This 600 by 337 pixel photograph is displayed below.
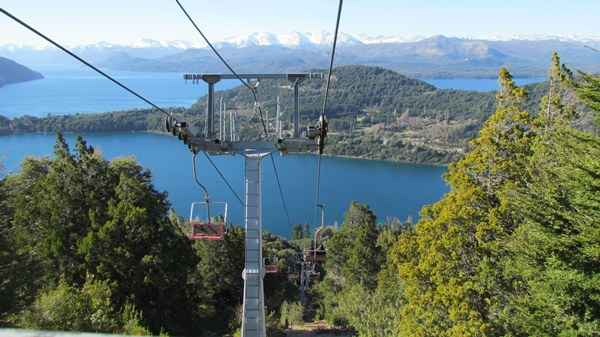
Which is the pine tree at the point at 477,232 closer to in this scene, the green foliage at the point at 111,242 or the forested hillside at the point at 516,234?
the forested hillside at the point at 516,234

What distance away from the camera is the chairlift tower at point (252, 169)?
4.64 meters

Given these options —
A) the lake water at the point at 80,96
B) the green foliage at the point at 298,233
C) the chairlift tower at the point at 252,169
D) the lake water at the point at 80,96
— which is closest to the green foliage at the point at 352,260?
the chairlift tower at the point at 252,169

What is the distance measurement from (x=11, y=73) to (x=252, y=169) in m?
143

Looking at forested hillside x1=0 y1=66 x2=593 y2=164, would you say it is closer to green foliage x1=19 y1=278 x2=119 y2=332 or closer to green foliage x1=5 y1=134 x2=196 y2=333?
green foliage x1=5 y1=134 x2=196 y2=333

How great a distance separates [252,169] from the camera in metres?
4.90

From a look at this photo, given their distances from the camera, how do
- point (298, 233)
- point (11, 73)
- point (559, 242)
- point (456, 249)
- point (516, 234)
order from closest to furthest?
point (559, 242)
point (516, 234)
point (456, 249)
point (298, 233)
point (11, 73)

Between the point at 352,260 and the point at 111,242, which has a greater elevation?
the point at 111,242

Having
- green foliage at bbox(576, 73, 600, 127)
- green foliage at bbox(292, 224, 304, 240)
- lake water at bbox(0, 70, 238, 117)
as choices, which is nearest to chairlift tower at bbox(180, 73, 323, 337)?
green foliage at bbox(576, 73, 600, 127)

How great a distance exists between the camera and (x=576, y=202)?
4.67 m

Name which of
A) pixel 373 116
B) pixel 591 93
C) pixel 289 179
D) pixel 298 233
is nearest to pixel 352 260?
pixel 591 93

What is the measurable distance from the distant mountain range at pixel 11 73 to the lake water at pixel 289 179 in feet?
189

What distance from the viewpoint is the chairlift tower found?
15.2 ft

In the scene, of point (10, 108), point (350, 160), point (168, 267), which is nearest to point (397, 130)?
point (350, 160)

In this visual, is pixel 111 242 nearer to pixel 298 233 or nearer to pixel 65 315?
pixel 65 315
